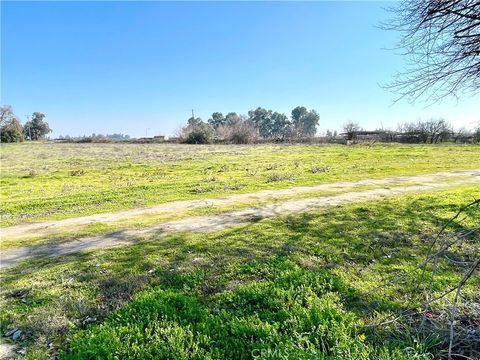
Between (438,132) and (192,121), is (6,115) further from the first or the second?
(438,132)

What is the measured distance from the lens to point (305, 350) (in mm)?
2879

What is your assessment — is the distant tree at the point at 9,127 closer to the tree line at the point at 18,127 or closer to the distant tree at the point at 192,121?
the tree line at the point at 18,127

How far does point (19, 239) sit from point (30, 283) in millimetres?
2789

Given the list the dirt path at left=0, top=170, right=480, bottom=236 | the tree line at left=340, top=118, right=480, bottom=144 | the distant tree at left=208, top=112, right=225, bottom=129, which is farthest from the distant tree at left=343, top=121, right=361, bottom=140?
the distant tree at left=208, top=112, right=225, bottom=129

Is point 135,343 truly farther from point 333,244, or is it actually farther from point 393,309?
point 333,244

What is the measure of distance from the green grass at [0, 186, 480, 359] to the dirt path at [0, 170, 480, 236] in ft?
7.57

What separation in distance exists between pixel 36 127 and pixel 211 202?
83883 mm

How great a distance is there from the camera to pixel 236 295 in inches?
156

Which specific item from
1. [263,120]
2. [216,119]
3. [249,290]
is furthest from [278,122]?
[249,290]

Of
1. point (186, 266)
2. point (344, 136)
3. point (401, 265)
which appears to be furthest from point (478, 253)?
point (344, 136)

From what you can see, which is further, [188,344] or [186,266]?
[186,266]

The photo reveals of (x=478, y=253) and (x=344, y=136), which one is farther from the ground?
(x=344, y=136)

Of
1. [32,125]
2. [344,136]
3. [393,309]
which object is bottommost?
[393,309]

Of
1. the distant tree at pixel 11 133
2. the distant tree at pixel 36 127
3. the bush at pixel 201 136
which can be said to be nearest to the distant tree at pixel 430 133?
the bush at pixel 201 136
